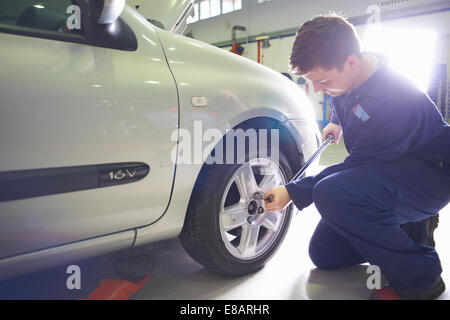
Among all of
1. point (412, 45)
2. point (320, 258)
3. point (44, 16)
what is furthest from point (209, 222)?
point (412, 45)

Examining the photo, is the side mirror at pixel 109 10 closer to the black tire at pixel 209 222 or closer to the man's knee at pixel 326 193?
the black tire at pixel 209 222

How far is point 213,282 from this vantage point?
1.28m

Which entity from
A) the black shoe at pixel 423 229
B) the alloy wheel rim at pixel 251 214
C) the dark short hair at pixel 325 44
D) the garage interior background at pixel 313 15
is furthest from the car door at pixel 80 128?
the garage interior background at pixel 313 15

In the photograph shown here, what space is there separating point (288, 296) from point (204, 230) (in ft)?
1.27

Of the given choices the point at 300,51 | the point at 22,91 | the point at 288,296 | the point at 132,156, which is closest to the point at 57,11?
the point at 22,91

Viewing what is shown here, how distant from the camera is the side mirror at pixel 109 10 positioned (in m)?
0.91

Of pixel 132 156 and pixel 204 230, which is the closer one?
pixel 132 156

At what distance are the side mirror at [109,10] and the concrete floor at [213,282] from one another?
3.02 feet

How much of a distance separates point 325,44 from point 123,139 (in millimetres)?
710

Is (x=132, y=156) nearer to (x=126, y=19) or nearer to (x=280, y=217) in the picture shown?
(x=126, y=19)

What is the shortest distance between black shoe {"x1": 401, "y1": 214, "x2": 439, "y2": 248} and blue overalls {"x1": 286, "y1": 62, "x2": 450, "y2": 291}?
9cm

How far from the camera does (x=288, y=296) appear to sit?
3.92 ft

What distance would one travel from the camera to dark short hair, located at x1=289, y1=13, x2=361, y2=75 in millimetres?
1082

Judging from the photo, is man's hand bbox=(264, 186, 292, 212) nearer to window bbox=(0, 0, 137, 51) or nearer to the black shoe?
the black shoe
